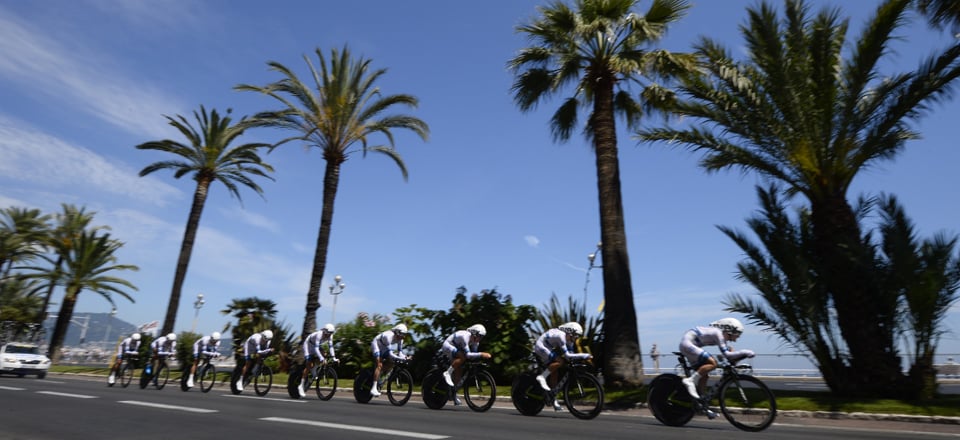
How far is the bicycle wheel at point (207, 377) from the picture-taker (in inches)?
663

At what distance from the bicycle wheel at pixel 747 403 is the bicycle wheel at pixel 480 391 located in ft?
13.2

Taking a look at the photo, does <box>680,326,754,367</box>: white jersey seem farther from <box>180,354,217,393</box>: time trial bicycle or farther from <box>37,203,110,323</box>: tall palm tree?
<box>37,203,110,323</box>: tall palm tree

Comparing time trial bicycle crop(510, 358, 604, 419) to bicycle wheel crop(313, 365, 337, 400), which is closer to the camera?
time trial bicycle crop(510, 358, 604, 419)

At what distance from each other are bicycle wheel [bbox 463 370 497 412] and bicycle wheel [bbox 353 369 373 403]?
2796mm

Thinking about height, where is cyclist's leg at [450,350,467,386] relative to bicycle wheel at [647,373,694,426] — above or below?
above

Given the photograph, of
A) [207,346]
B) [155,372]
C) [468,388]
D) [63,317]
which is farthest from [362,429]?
[63,317]

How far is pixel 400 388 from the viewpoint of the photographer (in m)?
12.8

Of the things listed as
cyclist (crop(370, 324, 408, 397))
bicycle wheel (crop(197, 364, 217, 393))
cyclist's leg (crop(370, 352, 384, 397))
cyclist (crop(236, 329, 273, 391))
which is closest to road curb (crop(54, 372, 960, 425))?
cyclist (crop(370, 324, 408, 397))

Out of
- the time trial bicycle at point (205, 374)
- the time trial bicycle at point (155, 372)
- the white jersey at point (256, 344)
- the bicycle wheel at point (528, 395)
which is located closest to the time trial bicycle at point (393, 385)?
the bicycle wheel at point (528, 395)

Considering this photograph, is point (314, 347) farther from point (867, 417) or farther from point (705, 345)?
point (867, 417)

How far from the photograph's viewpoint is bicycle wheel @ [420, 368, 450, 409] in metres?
11.8

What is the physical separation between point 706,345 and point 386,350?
7.12 metres

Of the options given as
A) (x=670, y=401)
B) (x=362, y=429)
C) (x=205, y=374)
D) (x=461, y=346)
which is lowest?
(x=362, y=429)

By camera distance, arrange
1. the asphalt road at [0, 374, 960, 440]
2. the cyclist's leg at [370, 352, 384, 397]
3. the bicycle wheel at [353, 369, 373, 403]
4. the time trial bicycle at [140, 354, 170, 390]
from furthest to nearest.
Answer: the time trial bicycle at [140, 354, 170, 390] → the bicycle wheel at [353, 369, 373, 403] → the cyclist's leg at [370, 352, 384, 397] → the asphalt road at [0, 374, 960, 440]
